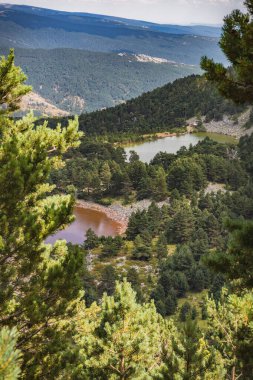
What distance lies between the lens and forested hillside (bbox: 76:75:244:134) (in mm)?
169250

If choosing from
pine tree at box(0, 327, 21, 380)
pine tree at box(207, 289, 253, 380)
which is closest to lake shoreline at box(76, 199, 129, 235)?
pine tree at box(207, 289, 253, 380)

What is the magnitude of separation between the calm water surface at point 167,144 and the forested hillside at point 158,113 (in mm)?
11859

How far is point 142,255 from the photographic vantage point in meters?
62.8

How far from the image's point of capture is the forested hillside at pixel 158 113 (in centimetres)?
16925

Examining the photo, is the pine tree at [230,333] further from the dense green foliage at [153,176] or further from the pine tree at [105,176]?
the pine tree at [105,176]

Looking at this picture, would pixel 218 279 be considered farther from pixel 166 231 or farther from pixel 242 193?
pixel 242 193

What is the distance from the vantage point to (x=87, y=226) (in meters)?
80.7

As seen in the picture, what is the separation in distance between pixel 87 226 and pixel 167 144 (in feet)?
231

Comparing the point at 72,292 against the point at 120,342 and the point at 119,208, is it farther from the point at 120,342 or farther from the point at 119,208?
the point at 119,208

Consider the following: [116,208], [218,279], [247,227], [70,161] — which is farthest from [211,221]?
[247,227]

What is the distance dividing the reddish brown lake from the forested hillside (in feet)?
254

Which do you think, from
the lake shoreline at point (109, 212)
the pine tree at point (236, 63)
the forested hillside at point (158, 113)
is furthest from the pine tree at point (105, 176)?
the pine tree at point (236, 63)

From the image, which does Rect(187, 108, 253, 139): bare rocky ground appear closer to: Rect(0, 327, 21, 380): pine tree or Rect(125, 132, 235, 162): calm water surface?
Rect(125, 132, 235, 162): calm water surface

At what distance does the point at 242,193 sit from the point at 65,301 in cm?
7218
